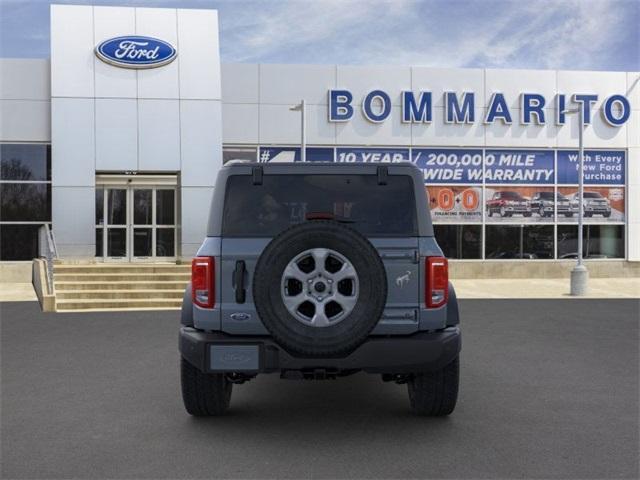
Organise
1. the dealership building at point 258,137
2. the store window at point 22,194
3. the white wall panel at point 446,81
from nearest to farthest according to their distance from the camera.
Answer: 1. the dealership building at point 258,137
2. the store window at point 22,194
3. the white wall panel at point 446,81

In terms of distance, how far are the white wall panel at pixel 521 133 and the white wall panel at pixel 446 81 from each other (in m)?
1.04

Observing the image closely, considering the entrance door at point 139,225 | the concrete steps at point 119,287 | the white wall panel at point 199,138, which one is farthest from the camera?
the entrance door at point 139,225

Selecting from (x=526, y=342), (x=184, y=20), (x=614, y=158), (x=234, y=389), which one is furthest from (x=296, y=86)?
(x=234, y=389)

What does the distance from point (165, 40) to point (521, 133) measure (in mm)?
12084

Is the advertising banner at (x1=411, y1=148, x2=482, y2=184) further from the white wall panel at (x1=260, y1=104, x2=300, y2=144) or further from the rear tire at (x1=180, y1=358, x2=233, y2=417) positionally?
the rear tire at (x1=180, y1=358, x2=233, y2=417)

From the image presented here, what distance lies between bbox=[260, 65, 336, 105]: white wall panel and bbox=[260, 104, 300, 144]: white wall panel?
11.3 inches

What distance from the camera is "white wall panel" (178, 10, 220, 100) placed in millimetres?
20906

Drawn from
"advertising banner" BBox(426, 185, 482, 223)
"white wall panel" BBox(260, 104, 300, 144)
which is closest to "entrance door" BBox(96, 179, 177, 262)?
"white wall panel" BBox(260, 104, 300, 144)

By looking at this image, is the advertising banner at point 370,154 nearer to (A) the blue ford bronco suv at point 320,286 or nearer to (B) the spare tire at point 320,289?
(A) the blue ford bronco suv at point 320,286


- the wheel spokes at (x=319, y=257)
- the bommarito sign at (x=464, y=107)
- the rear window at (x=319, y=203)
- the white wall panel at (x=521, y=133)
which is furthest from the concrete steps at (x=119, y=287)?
the white wall panel at (x=521, y=133)

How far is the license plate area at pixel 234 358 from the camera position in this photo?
4.82m

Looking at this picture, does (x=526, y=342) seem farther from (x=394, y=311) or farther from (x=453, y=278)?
(x=453, y=278)

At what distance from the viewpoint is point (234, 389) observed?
6863mm

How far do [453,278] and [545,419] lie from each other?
1764 centimetres
